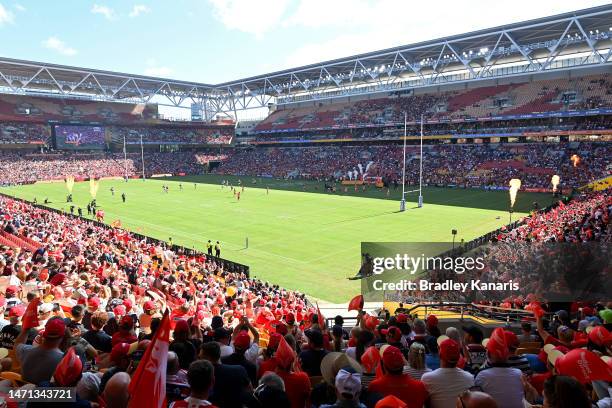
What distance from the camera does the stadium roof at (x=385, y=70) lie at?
5462cm

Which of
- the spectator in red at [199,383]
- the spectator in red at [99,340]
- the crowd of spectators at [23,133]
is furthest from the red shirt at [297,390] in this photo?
the crowd of spectators at [23,133]

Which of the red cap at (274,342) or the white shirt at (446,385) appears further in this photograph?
the red cap at (274,342)

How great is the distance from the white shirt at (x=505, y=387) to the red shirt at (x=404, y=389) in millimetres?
615

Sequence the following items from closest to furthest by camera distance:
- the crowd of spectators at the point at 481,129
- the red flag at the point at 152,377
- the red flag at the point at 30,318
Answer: the red flag at the point at 152,377, the red flag at the point at 30,318, the crowd of spectators at the point at 481,129

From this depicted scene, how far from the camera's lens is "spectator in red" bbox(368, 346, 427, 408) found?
387 cm

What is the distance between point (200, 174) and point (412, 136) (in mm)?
41091

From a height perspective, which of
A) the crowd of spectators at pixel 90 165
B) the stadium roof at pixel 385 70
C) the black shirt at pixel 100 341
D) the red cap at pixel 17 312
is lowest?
the black shirt at pixel 100 341

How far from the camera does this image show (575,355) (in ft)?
12.4

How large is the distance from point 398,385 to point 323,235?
994 inches

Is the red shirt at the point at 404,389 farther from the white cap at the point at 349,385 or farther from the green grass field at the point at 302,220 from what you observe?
the green grass field at the point at 302,220

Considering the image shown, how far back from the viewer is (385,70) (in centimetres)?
7650

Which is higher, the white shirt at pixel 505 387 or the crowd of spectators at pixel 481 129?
→ the crowd of spectators at pixel 481 129

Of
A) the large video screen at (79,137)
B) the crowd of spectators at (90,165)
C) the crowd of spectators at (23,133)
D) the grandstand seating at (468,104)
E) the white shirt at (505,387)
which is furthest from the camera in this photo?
the large video screen at (79,137)

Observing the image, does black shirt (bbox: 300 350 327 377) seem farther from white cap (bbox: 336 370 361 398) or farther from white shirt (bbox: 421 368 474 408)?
white cap (bbox: 336 370 361 398)
